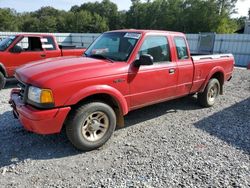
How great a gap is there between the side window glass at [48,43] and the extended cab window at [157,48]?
503 centimetres

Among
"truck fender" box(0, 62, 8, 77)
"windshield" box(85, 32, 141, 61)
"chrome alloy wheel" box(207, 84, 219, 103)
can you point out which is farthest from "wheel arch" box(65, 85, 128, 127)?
"truck fender" box(0, 62, 8, 77)

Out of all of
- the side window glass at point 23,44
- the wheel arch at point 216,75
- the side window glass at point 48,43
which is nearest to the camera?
the wheel arch at point 216,75

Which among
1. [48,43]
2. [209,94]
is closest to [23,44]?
[48,43]

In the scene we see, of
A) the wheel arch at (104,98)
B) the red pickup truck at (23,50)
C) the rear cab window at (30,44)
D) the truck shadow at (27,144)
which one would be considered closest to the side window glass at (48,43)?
the red pickup truck at (23,50)

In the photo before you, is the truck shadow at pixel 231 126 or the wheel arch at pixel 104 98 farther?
the truck shadow at pixel 231 126

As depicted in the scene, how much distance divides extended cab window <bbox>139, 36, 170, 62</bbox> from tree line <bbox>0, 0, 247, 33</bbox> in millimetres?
44344

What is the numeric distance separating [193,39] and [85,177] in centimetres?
1767

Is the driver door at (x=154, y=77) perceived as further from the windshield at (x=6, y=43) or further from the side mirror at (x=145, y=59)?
the windshield at (x=6, y=43)

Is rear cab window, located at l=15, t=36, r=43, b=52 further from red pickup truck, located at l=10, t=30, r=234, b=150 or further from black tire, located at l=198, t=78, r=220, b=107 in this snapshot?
black tire, located at l=198, t=78, r=220, b=107

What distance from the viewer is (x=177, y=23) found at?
49.6m

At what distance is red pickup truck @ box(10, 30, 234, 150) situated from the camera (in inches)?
134

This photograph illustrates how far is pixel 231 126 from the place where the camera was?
5004 millimetres

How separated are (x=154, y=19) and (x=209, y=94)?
53759 millimetres

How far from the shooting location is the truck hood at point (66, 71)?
11.3ft
